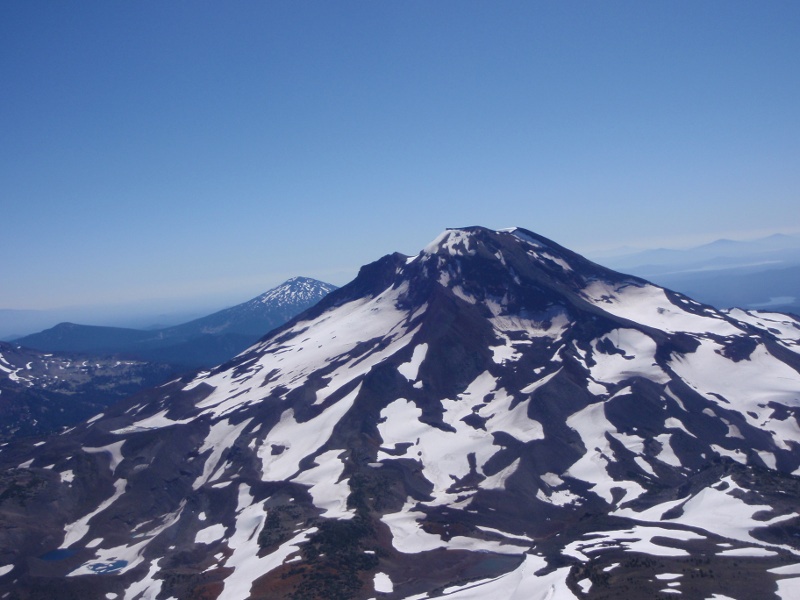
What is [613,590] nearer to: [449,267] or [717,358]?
[717,358]

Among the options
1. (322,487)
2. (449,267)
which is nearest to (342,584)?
(322,487)

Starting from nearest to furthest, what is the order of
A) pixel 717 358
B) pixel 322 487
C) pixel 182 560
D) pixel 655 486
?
1. pixel 182 560
2. pixel 655 486
3. pixel 322 487
4. pixel 717 358

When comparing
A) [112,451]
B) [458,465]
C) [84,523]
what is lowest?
[84,523]

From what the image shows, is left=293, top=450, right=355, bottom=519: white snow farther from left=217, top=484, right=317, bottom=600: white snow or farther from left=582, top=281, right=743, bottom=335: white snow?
left=582, top=281, right=743, bottom=335: white snow

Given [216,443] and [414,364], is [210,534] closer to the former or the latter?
[216,443]

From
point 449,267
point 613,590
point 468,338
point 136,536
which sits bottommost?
point 136,536

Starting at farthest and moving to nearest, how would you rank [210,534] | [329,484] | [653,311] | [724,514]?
[653,311] → [329,484] → [210,534] → [724,514]

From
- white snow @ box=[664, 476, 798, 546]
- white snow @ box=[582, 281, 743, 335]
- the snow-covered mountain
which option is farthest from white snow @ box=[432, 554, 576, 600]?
white snow @ box=[582, 281, 743, 335]

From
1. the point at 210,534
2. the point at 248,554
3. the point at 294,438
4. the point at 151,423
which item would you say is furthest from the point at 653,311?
the point at 248,554
